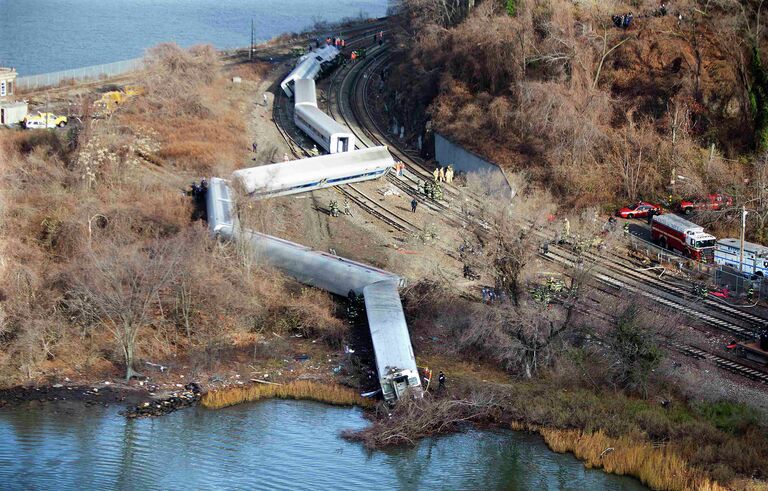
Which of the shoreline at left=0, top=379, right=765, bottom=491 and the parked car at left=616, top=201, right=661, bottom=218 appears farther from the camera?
the parked car at left=616, top=201, right=661, bottom=218

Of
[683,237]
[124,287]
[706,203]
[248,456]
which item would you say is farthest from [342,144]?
[248,456]

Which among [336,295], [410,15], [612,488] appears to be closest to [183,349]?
[336,295]

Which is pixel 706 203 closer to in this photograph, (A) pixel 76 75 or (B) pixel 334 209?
(B) pixel 334 209

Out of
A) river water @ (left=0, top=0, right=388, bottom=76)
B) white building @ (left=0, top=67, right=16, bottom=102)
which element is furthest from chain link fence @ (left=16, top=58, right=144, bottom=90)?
river water @ (left=0, top=0, right=388, bottom=76)

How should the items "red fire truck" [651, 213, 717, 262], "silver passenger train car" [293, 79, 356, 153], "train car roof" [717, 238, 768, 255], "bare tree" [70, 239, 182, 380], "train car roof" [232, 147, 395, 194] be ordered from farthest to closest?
1. "silver passenger train car" [293, 79, 356, 153]
2. "train car roof" [232, 147, 395, 194]
3. "red fire truck" [651, 213, 717, 262]
4. "train car roof" [717, 238, 768, 255]
5. "bare tree" [70, 239, 182, 380]

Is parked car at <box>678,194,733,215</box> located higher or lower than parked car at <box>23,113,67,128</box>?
lower

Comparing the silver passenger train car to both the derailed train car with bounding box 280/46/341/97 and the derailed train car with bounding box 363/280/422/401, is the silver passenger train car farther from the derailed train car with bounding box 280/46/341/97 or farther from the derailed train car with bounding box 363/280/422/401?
the derailed train car with bounding box 363/280/422/401

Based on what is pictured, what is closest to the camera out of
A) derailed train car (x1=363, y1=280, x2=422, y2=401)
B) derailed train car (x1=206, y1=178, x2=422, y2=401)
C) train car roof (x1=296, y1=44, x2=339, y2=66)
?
derailed train car (x1=363, y1=280, x2=422, y2=401)
